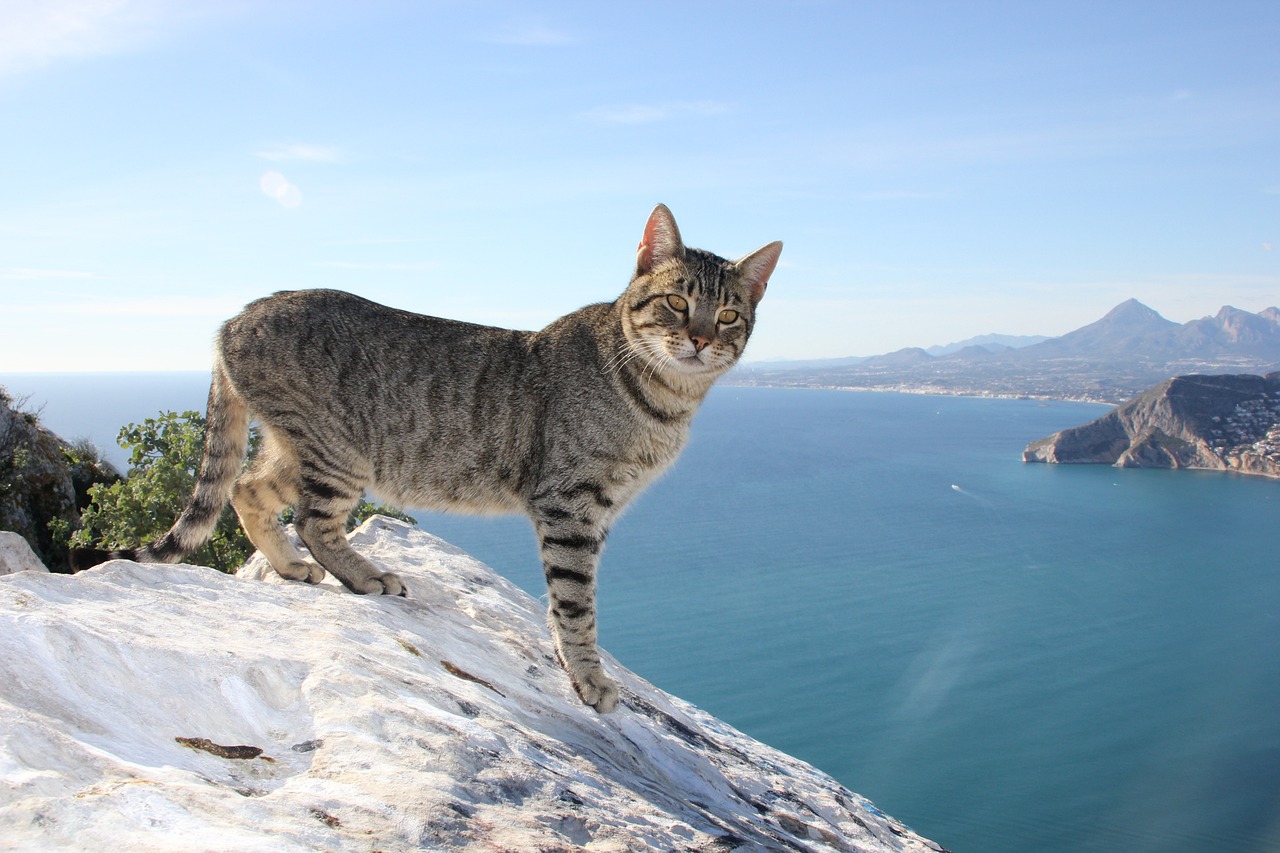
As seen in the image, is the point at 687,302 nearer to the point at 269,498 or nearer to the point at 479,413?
the point at 479,413

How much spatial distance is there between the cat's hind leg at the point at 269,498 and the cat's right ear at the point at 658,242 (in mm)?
3178

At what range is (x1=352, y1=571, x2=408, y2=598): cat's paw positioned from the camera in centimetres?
707

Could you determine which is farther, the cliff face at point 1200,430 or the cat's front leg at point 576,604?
the cliff face at point 1200,430

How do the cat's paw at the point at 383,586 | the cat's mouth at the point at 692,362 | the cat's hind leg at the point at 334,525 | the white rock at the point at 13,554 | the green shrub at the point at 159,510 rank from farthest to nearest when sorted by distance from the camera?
the green shrub at the point at 159,510 < the cat's paw at the point at 383,586 < the cat's hind leg at the point at 334,525 < the cat's mouth at the point at 692,362 < the white rock at the point at 13,554

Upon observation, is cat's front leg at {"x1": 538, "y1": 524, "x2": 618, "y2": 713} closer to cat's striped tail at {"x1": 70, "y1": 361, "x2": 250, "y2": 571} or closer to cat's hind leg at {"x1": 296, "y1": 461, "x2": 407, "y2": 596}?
cat's hind leg at {"x1": 296, "y1": 461, "x2": 407, "y2": 596}

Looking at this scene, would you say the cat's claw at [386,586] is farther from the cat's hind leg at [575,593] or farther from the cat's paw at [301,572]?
the cat's hind leg at [575,593]

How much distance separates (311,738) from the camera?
4016 mm

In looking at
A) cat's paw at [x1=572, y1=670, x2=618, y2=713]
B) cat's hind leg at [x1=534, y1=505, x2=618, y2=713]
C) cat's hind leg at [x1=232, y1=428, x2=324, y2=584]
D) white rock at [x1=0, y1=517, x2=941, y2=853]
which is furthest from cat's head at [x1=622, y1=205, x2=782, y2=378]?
cat's hind leg at [x1=232, y1=428, x2=324, y2=584]

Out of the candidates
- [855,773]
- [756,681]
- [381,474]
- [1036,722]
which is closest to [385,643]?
[381,474]

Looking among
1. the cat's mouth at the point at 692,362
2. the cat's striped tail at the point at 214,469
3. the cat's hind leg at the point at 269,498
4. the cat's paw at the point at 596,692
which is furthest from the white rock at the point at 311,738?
the cat's mouth at the point at 692,362

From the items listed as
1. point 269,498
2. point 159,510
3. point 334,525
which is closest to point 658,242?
point 334,525

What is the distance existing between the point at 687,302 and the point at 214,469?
156 inches

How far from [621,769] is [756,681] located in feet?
161

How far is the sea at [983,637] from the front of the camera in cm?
4297
